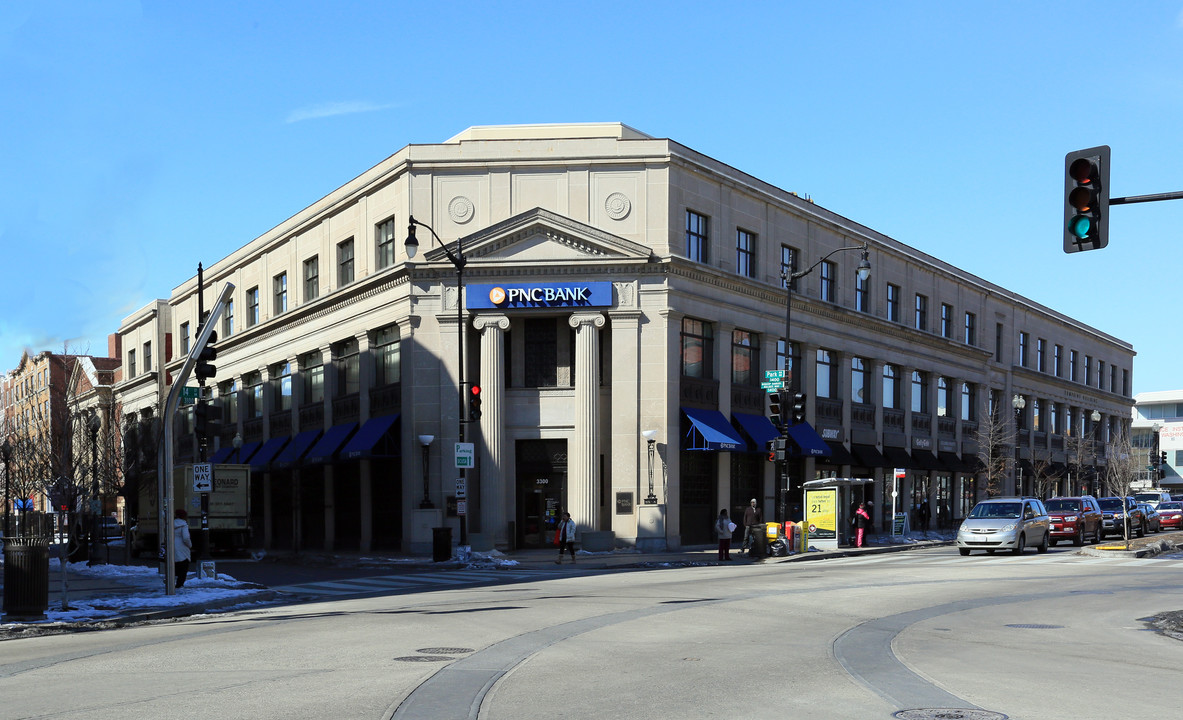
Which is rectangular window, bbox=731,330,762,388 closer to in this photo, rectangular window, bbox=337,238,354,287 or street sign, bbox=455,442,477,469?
street sign, bbox=455,442,477,469

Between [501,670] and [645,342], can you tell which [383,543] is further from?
[501,670]

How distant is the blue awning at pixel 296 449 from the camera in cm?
5125

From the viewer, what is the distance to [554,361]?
143 feet

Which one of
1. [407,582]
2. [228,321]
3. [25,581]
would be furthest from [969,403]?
[25,581]

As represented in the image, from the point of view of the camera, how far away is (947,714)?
9.51m

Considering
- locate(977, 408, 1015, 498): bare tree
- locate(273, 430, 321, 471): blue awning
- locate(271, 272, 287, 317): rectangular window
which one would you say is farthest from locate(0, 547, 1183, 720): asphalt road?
locate(977, 408, 1015, 498): bare tree

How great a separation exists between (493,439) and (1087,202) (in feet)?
96.8

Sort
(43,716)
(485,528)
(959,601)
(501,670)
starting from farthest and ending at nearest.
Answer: (485,528) → (959,601) → (501,670) → (43,716)

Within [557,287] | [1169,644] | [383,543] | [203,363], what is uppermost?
[557,287]

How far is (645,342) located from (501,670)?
101 feet

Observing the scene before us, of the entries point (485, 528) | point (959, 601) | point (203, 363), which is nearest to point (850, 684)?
point (959, 601)

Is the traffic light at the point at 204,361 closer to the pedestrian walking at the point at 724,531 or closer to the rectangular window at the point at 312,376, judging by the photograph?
the pedestrian walking at the point at 724,531

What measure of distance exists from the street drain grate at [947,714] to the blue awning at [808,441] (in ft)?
127

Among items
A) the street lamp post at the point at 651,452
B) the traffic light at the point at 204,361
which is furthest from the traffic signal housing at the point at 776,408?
the traffic light at the point at 204,361
